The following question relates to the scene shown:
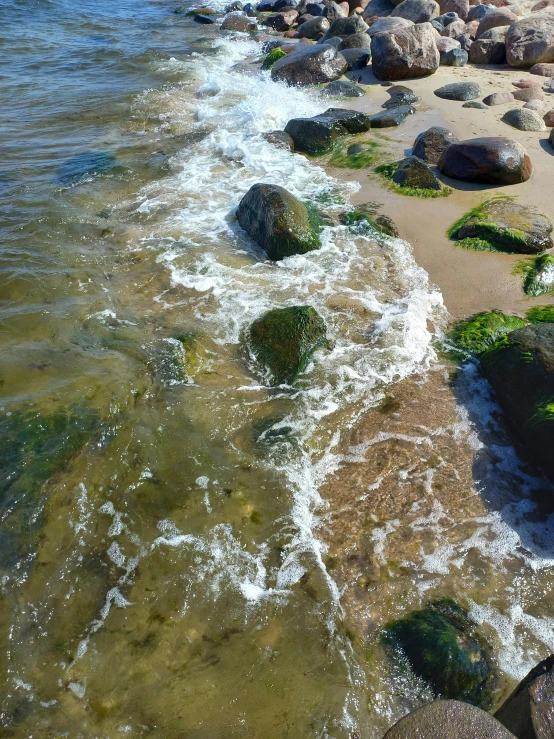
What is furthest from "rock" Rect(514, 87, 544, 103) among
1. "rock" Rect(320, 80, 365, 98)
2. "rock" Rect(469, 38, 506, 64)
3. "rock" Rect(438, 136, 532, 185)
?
"rock" Rect(438, 136, 532, 185)

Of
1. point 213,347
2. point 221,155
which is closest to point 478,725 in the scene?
point 213,347

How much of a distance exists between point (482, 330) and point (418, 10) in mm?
14451

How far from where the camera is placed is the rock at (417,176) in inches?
302

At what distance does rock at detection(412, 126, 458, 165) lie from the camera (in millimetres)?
8383

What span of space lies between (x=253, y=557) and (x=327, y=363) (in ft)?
7.04

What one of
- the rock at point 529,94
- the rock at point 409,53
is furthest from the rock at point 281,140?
the rock at point 529,94

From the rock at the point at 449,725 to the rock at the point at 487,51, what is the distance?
14.8 meters

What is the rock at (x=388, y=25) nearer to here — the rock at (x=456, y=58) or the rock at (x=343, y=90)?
the rock at (x=456, y=58)

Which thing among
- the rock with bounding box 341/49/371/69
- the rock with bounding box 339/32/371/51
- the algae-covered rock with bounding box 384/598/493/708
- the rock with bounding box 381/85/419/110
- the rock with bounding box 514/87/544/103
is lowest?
the algae-covered rock with bounding box 384/598/493/708

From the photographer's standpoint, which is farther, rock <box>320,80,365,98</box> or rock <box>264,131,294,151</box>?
rock <box>320,80,365,98</box>

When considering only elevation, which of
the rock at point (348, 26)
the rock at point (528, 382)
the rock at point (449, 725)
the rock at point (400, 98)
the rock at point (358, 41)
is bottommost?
the rock at point (528, 382)

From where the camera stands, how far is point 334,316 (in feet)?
18.5

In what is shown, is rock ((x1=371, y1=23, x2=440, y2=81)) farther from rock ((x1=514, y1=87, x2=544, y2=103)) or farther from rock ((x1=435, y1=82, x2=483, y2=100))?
rock ((x1=514, y1=87, x2=544, y2=103))

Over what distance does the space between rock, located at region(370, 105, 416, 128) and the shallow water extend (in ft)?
8.69
